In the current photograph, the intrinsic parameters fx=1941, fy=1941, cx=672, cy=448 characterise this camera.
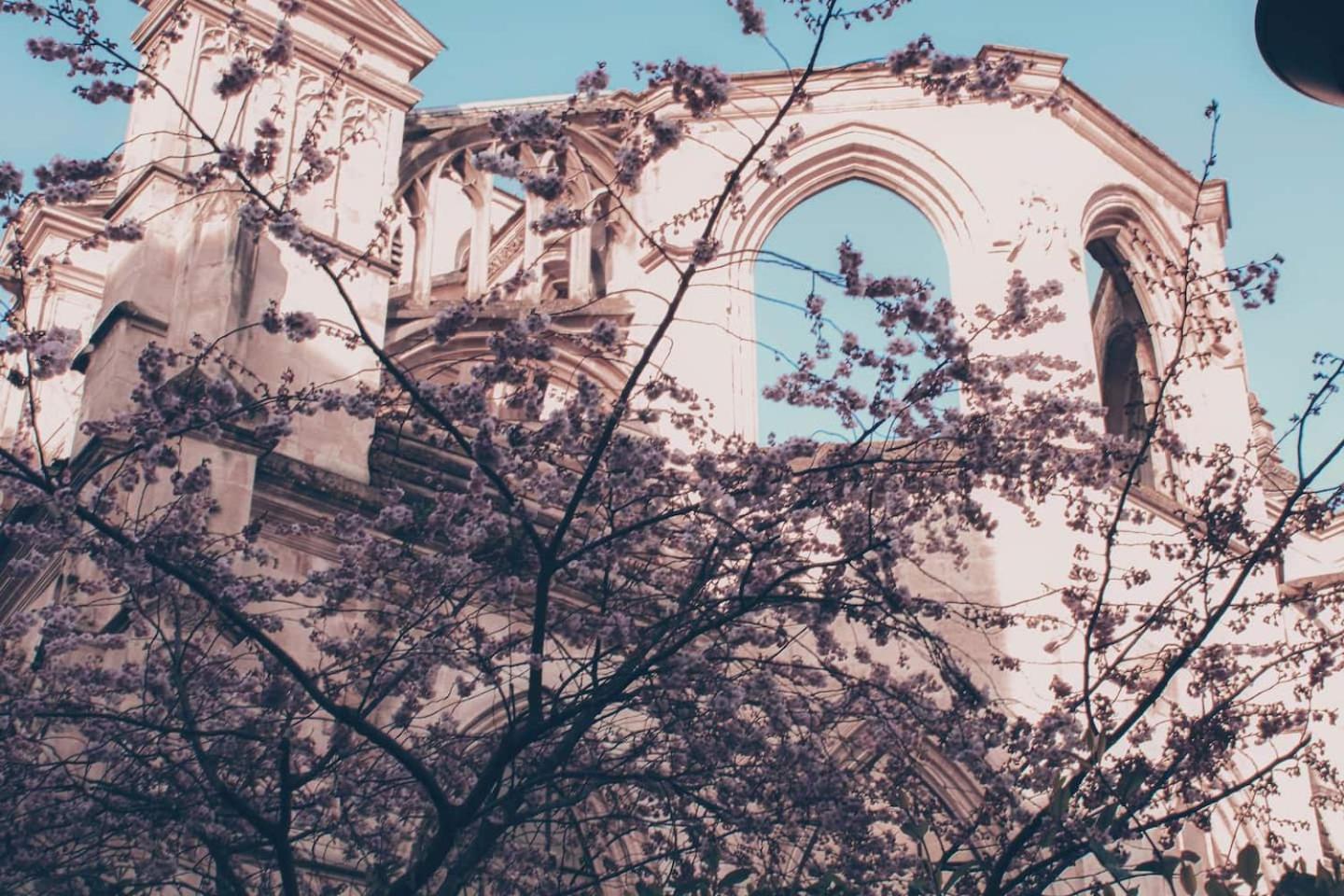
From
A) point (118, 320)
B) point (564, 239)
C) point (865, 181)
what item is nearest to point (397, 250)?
point (564, 239)

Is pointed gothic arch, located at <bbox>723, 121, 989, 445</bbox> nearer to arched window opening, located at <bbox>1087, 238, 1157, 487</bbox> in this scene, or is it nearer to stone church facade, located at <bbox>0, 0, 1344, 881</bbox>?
stone church facade, located at <bbox>0, 0, 1344, 881</bbox>

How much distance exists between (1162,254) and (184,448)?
8.99 meters

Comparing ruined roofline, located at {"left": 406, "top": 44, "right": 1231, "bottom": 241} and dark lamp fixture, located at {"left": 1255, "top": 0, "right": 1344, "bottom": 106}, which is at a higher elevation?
ruined roofline, located at {"left": 406, "top": 44, "right": 1231, "bottom": 241}

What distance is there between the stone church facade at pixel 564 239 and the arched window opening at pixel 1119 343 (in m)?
0.03

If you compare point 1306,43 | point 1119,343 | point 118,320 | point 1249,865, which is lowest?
point 1249,865

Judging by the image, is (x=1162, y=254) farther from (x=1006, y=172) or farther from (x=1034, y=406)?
(x=1034, y=406)

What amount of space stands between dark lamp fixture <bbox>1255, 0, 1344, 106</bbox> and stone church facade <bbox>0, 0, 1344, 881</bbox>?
7.73m

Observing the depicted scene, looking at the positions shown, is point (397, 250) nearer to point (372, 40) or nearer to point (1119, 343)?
point (372, 40)

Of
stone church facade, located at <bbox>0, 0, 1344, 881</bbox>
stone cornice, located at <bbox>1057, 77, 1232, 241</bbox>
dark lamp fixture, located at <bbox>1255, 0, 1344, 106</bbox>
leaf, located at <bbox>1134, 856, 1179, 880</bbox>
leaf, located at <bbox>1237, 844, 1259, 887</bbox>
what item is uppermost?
stone cornice, located at <bbox>1057, 77, 1232, 241</bbox>

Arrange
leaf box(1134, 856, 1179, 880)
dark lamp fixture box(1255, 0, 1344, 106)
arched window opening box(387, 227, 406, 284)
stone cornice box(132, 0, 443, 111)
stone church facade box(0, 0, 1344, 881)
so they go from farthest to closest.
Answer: arched window opening box(387, 227, 406, 284) → stone cornice box(132, 0, 443, 111) → stone church facade box(0, 0, 1344, 881) → leaf box(1134, 856, 1179, 880) → dark lamp fixture box(1255, 0, 1344, 106)

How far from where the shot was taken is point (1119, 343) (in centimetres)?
1742

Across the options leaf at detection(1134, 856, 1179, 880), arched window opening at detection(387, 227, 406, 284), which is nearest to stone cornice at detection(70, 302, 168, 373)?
arched window opening at detection(387, 227, 406, 284)

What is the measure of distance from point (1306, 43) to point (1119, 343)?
42.8 feet

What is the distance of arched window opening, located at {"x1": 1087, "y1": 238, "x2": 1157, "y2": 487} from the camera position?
54.9ft
